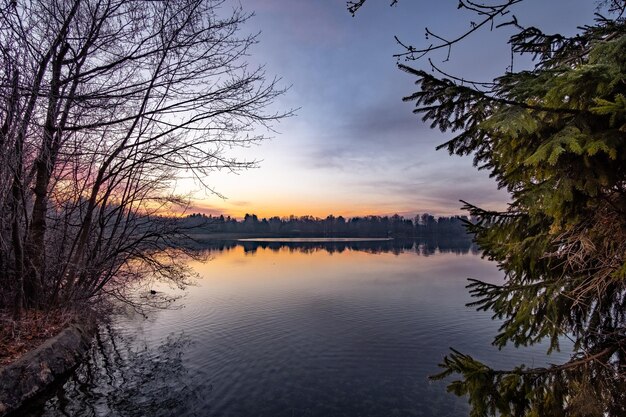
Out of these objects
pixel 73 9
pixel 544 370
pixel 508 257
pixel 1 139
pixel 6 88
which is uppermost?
pixel 73 9

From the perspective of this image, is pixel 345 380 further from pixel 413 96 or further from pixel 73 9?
pixel 73 9

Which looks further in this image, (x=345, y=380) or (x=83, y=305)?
(x=83, y=305)

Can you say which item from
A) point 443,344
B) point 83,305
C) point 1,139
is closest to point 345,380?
point 443,344

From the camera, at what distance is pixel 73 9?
719 centimetres

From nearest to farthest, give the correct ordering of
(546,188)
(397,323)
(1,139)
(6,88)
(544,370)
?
(546,188)
(544,370)
(6,88)
(1,139)
(397,323)

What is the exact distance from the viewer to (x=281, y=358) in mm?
12570

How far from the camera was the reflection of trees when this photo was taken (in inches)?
320

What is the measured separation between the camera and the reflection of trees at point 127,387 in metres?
8.13

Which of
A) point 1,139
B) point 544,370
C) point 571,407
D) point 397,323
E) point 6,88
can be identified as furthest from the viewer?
→ point 397,323

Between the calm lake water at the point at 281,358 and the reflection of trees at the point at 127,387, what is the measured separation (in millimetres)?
27

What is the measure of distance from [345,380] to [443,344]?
594 cm

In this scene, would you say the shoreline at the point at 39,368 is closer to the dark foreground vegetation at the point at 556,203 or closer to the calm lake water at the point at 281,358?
the calm lake water at the point at 281,358

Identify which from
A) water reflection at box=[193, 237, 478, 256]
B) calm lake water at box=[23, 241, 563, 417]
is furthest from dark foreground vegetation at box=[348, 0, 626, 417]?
water reflection at box=[193, 237, 478, 256]

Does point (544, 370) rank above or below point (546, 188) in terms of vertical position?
below
